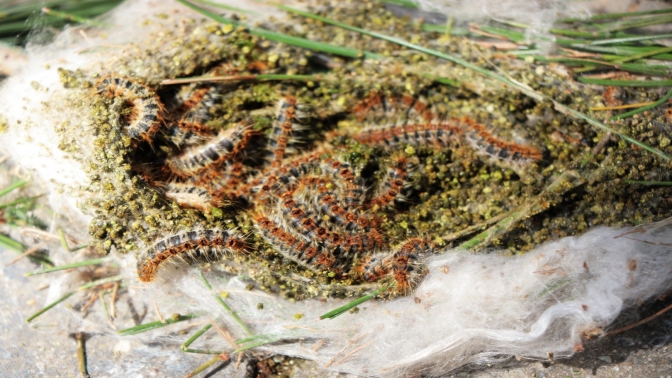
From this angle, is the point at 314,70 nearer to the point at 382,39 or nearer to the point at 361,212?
the point at 382,39

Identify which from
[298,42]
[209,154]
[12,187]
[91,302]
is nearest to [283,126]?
[209,154]

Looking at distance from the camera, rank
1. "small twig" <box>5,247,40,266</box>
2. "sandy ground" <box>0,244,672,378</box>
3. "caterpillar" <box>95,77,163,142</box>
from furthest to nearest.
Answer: "small twig" <box>5,247,40,266</box> → "caterpillar" <box>95,77,163,142</box> → "sandy ground" <box>0,244,672,378</box>

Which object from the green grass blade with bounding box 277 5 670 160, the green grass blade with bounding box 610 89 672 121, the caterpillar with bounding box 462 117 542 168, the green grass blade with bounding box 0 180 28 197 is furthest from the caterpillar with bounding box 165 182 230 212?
the green grass blade with bounding box 610 89 672 121

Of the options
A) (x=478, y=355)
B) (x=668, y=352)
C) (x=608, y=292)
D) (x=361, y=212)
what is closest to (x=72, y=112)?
(x=361, y=212)

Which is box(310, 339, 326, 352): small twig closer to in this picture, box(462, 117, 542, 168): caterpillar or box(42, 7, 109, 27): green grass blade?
box(462, 117, 542, 168): caterpillar

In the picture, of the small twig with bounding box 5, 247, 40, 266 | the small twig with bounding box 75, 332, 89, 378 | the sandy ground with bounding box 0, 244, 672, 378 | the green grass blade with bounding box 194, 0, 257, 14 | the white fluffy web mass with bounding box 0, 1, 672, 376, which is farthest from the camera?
the green grass blade with bounding box 194, 0, 257, 14

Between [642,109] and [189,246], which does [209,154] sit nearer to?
[189,246]

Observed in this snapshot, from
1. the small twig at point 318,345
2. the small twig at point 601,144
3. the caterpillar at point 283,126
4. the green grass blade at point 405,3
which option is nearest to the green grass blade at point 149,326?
the small twig at point 318,345
